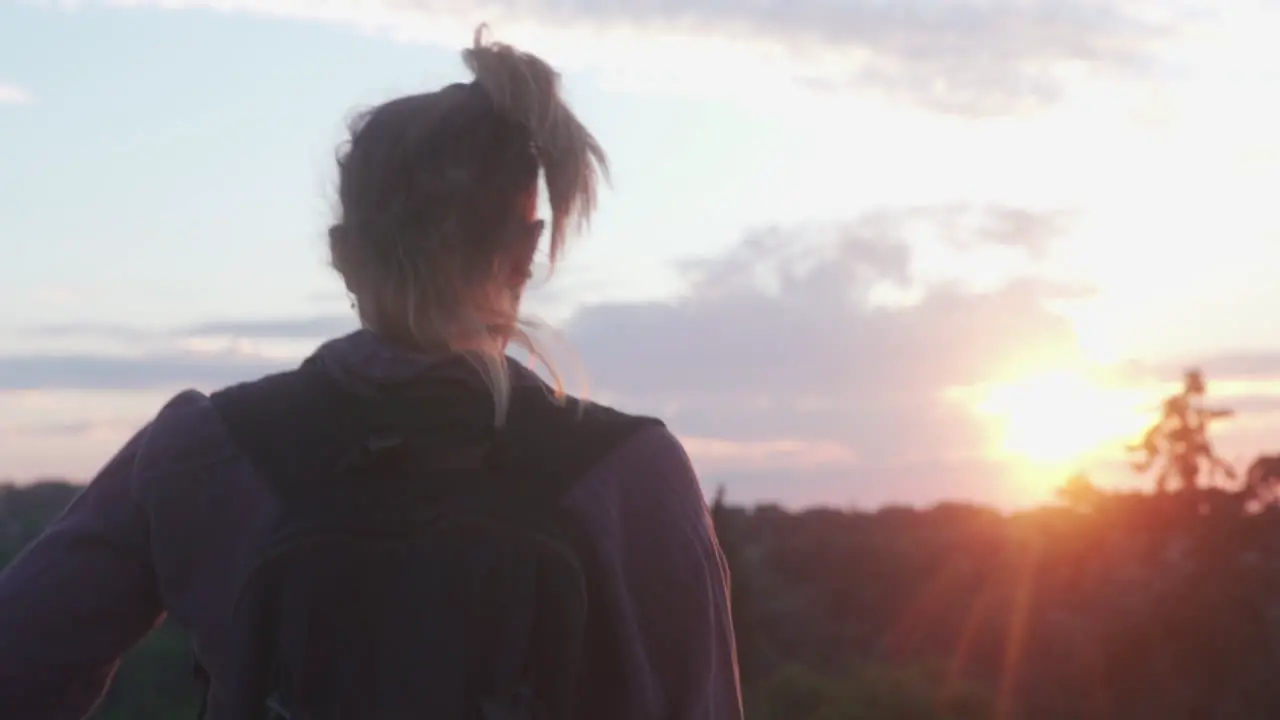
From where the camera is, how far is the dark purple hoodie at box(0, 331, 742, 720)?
6.99ft

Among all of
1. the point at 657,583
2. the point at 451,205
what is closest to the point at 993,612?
the point at 657,583

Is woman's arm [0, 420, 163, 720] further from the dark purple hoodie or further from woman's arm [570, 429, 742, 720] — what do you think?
woman's arm [570, 429, 742, 720]

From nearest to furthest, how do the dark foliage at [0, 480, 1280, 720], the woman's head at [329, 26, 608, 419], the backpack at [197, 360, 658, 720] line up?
the backpack at [197, 360, 658, 720] < the woman's head at [329, 26, 608, 419] < the dark foliage at [0, 480, 1280, 720]

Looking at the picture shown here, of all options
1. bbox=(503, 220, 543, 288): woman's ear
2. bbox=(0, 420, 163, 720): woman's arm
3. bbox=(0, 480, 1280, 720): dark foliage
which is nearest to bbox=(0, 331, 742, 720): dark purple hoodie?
bbox=(0, 420, 163, 720): woman's arm

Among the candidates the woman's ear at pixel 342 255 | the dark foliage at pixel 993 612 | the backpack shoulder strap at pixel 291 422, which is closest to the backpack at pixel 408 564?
the backpack shoulder strap at pixel 291 422

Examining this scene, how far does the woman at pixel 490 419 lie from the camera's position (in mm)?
2135

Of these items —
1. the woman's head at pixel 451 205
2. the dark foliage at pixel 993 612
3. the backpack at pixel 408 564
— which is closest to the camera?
the backpack at pixel 408 564

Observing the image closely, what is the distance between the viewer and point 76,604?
7.04 feet

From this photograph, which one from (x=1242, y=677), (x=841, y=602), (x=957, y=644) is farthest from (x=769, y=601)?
(x=1242, y=677)

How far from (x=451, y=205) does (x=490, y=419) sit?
0.27m

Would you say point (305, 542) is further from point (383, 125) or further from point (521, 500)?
point (383, 125)

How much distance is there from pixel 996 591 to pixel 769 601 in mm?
3521

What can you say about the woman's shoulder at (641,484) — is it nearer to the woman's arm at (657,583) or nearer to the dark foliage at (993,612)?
the woman's arm at (657,583)

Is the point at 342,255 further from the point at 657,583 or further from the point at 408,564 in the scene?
the point at 657,583
